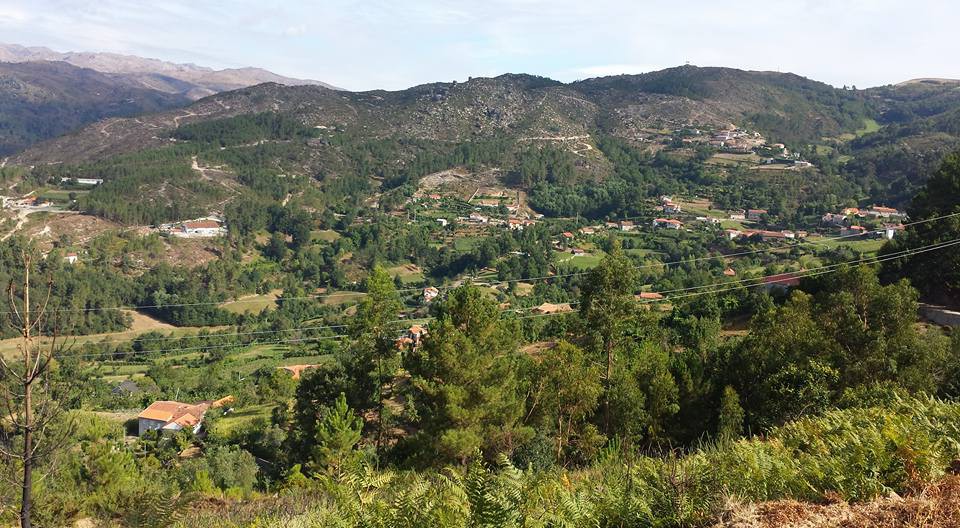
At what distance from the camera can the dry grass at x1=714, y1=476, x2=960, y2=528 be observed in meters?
2.32

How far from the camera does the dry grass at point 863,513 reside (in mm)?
2320

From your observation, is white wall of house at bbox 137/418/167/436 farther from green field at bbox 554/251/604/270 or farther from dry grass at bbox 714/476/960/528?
green field at bbox 554/251/604/270

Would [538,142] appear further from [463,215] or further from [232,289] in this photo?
[232,289]

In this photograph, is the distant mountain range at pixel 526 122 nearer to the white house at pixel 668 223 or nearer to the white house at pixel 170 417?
the white house at pixel 668 223

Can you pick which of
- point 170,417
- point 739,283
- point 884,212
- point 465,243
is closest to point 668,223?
point 884,212

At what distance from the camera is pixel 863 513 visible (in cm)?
243

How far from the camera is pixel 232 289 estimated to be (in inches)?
1916

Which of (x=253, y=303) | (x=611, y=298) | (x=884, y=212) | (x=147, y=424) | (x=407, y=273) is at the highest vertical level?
(x=884, y=212)

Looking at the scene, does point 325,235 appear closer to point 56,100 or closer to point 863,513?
point 863,513

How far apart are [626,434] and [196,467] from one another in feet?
37.9

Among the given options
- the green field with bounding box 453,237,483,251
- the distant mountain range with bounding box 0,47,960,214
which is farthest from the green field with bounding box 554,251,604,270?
the distant mountain range with bounding box 0,47,960,214

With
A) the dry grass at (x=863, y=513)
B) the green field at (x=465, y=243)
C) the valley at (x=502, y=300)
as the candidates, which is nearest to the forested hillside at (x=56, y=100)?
the valley at (x=502, y=300)

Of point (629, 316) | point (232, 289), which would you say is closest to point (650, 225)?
point (232, 289)

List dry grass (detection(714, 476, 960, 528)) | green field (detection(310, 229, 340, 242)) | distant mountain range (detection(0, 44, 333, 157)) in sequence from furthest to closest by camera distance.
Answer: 1. distant mountain range (detection(0, 44, 333, 157))
2. green field (detection(310, 229, 340, 242))
3. dry grass (detection(714, 476, 960, 528))
